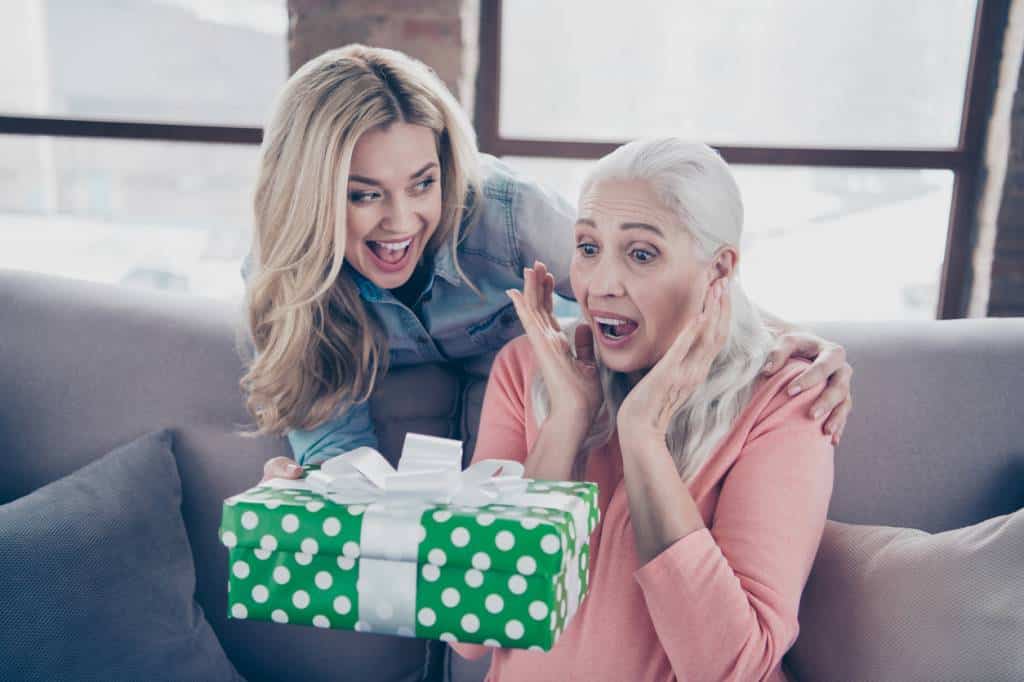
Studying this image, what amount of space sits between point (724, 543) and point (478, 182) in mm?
751

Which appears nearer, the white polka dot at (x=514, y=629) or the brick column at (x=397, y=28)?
the white polka dot at (x=514, y=629)

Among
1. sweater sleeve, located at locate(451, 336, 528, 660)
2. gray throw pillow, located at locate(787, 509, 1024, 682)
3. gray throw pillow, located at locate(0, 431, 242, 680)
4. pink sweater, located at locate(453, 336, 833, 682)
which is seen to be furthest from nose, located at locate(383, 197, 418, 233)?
gray throw pillow, located at locate(787, 509, 1024, 682)

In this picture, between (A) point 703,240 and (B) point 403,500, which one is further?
(A) point 703,240

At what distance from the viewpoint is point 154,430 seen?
160 cm

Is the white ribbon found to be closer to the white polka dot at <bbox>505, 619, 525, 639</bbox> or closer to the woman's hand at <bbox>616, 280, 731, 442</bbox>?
the white polka dot at <bbox>505, 619, 525, 639</bbox>

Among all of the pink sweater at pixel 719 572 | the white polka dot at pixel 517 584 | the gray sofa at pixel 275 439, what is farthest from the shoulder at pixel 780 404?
the white polka dot at pixel 517 584

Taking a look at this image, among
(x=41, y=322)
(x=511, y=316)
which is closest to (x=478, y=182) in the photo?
(x=511, y=316)

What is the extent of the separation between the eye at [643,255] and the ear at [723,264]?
0.09 metres

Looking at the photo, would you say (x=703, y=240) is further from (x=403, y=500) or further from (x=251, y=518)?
(x=251, y=518)

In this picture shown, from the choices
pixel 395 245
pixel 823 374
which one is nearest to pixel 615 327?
pixel 823 374

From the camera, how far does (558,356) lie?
126 cm

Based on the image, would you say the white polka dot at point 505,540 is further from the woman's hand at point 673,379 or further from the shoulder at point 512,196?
the shoulder at point 512,196

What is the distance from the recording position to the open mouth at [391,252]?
1425mm

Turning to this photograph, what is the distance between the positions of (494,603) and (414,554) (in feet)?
0.30
